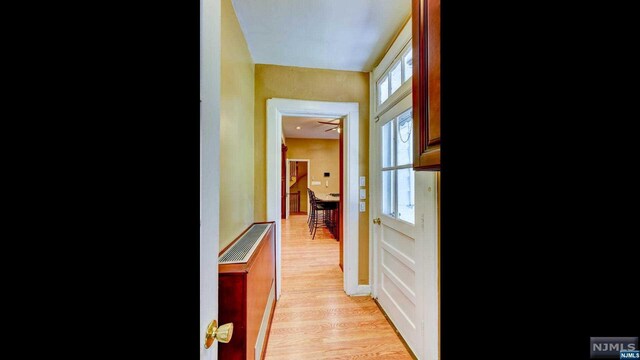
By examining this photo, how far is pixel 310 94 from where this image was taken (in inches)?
92.6

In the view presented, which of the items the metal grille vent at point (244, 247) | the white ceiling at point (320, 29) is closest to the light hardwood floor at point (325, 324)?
the metal grille vent at point (244, 247)

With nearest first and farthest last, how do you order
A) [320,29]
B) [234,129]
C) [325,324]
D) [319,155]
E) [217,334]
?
[217,334] → [234,129] → [320,29] → [325,324] → [319,155]

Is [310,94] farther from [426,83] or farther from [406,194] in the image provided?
[426,83]

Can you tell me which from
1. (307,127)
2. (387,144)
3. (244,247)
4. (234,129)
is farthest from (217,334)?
(307,127)

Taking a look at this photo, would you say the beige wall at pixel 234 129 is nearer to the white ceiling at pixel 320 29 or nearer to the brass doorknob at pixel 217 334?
the white ceiling at pixel 320 29

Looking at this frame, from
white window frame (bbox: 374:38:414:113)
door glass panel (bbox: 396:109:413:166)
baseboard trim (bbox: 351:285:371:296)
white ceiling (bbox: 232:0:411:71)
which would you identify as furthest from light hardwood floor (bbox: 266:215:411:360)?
white ceiling (bbox: 232:0:411:71)

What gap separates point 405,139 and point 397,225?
0.74 metres

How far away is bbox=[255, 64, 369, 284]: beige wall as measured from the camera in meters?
2.28

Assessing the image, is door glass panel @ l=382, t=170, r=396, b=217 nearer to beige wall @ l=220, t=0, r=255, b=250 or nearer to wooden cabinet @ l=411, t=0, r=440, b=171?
wooden cabinet @ l=411, t=0, r=440, b=171

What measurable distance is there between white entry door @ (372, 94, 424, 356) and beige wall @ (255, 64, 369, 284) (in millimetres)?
159

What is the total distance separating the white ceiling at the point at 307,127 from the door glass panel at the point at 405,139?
3.09m
